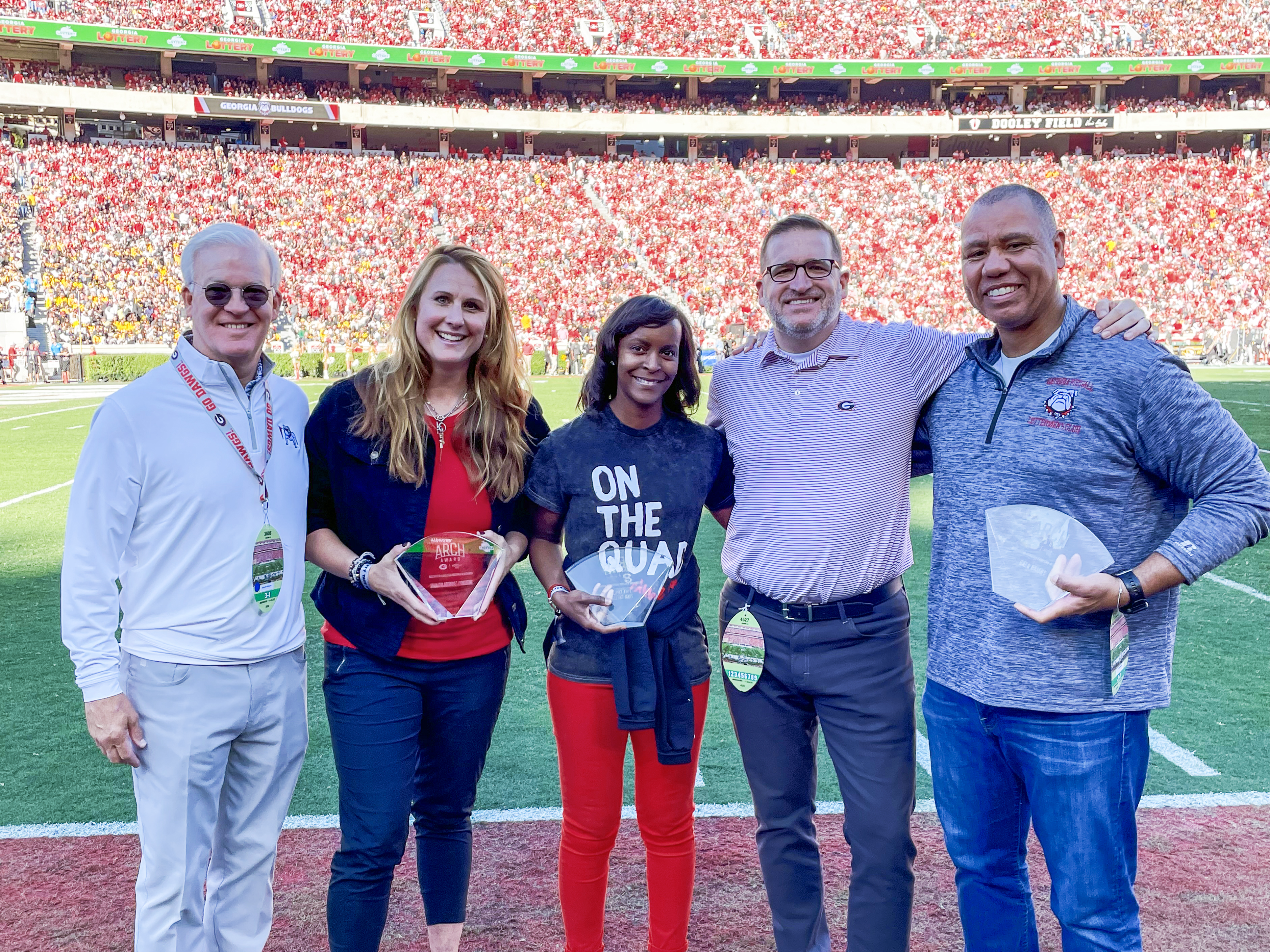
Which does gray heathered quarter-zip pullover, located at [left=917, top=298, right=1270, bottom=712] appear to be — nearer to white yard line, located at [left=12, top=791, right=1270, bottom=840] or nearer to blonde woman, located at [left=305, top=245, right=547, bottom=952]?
blonde woman, located at [left=305, top=245, right=547, bottom=952]

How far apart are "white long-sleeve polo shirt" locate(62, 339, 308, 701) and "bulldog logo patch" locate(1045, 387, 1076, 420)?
183cm

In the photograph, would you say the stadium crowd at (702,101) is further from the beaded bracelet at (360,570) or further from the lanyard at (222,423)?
the beaded bracelet at (360,570)

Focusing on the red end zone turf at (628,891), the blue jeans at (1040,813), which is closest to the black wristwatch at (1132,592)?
the blue jeans at (1040,813)

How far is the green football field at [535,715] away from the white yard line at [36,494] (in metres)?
1.67

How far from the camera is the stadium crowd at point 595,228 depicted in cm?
2828

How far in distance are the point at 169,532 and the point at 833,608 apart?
5.33ft

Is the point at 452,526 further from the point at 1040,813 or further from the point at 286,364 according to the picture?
the point at 286,364

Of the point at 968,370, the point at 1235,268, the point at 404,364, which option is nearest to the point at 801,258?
the point at 968,370

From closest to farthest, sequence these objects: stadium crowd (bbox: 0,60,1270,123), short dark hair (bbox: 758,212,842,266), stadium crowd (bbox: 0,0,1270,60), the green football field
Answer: short dark hair (bbox: 758,212,842,266) → the green football field → stadium crowd (bbox: 0,60,1270,123) → stadium crowd (bbox: 0,0,1270,60)

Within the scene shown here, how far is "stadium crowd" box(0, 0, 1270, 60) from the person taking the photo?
125 ft

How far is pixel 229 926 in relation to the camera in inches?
97.0

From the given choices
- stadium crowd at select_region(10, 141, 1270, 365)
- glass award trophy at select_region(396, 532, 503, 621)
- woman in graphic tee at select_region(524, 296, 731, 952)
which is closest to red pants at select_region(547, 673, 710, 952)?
woman in graphic tee at select_region(524, 296, 731, 952)

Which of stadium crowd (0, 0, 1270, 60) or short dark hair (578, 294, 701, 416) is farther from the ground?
stadium crowd (0, 0, 1270, 60)

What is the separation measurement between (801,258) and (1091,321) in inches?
29.2
